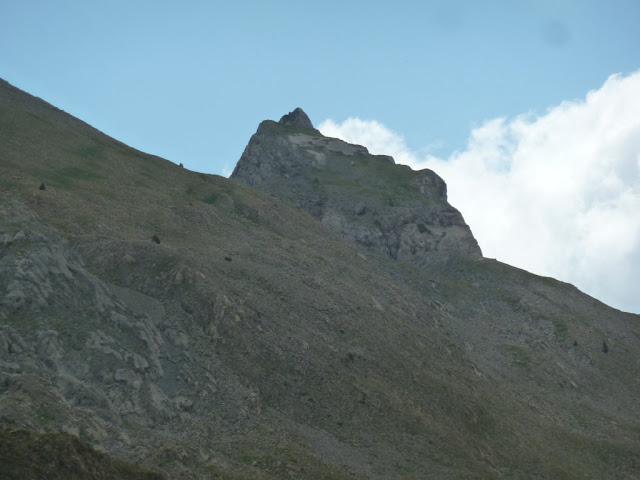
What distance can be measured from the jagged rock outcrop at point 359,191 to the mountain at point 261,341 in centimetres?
1376

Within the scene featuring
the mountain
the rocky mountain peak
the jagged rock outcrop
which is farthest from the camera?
the rocky mountain peak

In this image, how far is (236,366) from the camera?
46688 millimetres

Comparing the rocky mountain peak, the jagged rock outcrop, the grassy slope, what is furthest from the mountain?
the rocky mountain peak

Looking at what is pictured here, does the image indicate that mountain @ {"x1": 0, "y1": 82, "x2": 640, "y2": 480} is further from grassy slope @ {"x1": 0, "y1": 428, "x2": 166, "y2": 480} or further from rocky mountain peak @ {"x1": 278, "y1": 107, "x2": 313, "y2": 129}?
rocky mountain peak @ {"x1": 278, "y1": 107, "x2": 313, "y2": 129}

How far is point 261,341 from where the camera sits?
5031cm

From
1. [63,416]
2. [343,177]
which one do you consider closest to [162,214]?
[63,416]

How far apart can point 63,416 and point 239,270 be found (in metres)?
32.1

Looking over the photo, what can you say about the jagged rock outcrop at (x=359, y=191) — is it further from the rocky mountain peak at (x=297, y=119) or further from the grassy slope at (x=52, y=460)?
the grassy slope at (x=52, y=460)

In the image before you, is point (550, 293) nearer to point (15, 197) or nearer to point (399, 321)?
point (399, 321)

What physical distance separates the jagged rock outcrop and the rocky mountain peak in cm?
947

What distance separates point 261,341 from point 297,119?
134m

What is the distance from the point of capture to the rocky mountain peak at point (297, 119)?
579ft

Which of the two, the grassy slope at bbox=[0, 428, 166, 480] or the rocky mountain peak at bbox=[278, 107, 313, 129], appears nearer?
the grassy slope at bbox=[0, 428, 166, 480]

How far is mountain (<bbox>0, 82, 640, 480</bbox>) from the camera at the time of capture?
37438 millimetres
